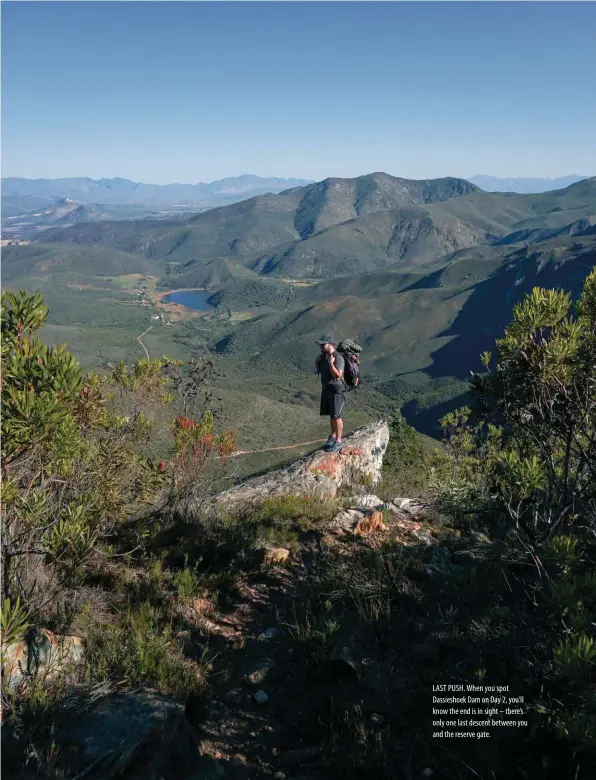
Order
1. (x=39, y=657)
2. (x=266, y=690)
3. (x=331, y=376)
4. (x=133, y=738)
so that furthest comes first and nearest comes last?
(x=331, y=376) < (x=266, y=690) < (x=39, y=657) < (x=133, y=738)

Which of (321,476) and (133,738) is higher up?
(133,738)

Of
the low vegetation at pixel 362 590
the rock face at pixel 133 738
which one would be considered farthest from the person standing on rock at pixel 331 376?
the rock face at pixel 133 738

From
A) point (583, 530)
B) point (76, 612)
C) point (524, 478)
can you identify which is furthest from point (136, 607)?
point (583, 530)

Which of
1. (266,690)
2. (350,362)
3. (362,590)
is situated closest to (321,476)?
(350,362)

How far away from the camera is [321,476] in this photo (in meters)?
11.6

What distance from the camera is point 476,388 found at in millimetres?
5793

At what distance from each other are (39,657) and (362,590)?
10.5ft

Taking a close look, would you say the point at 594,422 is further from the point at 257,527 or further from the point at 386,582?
the point at 257,527

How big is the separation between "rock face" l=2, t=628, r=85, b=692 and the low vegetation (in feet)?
0.31

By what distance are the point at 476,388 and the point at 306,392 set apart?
478ft

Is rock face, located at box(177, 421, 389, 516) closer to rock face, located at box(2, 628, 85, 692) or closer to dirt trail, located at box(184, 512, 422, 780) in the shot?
dirt trail, located at box(184, 512, 422, 780)

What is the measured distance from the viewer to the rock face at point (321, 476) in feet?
35.2

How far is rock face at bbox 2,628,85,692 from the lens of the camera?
390cm

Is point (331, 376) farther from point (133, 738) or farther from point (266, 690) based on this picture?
Result: point (133, 738)
